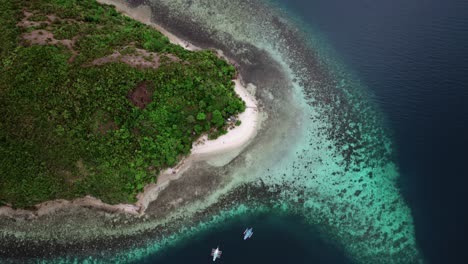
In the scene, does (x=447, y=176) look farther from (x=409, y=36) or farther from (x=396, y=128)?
(x=409, y=36)

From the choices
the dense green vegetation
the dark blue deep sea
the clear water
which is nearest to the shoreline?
the dense green vegetation

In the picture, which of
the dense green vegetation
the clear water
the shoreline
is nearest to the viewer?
the dense green vegetation

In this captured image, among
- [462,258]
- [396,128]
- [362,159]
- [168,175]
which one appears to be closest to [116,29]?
[168,175]

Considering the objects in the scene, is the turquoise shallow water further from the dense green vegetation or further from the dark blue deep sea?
the dense green vegetation

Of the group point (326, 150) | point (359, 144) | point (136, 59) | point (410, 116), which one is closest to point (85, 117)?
point (136, 59)

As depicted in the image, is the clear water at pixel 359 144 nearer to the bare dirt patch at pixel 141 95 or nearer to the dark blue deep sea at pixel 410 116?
the dark blue deep sea at pixel 410 116

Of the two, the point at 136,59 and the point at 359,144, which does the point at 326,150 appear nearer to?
the point at 359,144
